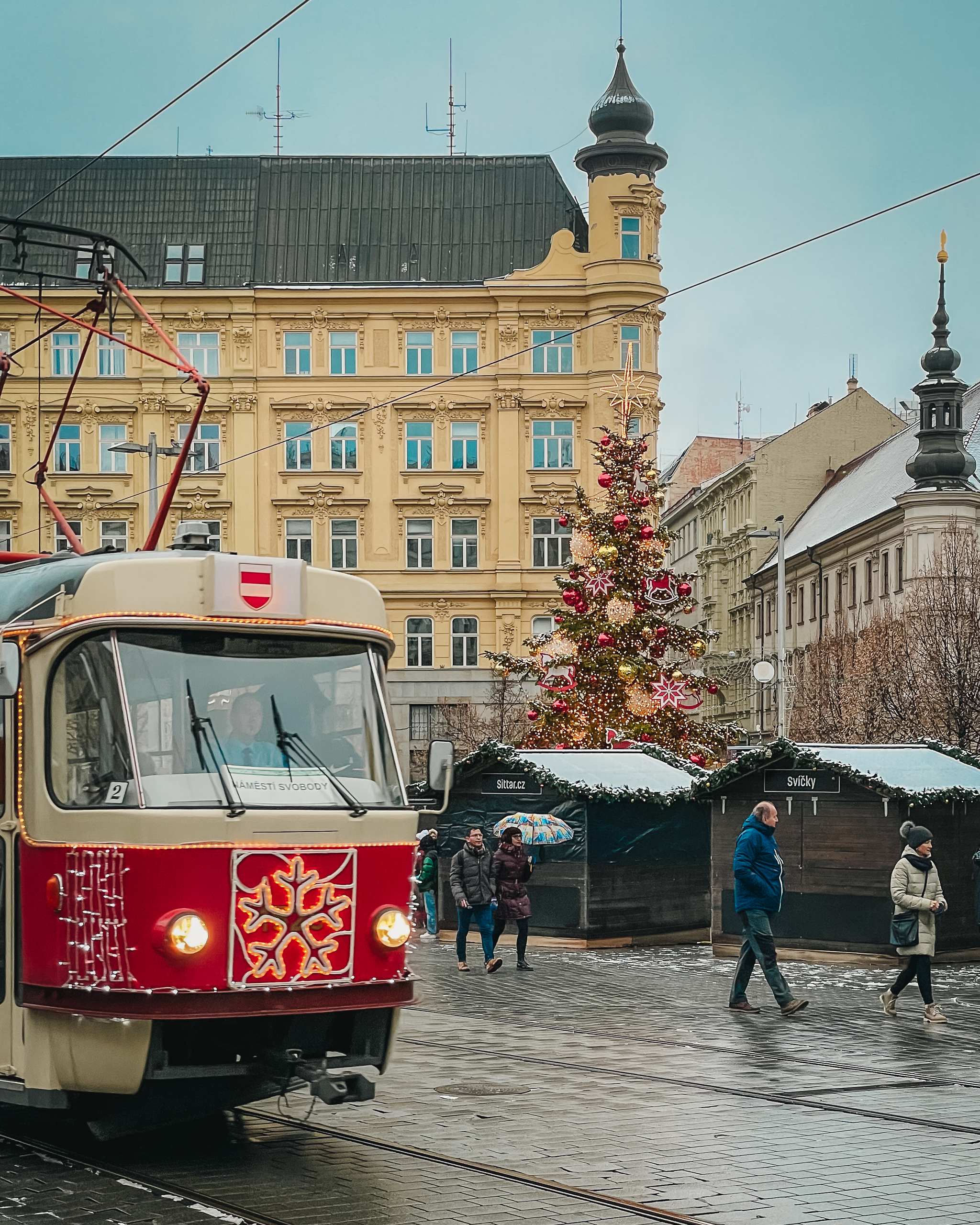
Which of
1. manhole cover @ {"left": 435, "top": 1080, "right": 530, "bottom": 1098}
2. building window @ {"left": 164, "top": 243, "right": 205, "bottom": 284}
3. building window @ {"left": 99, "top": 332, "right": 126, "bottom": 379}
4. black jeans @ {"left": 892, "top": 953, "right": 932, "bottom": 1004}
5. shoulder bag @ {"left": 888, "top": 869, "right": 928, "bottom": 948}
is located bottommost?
manhole cover @ {"left": 435, "top": 1080, "right": 530, "bottom": 1098}

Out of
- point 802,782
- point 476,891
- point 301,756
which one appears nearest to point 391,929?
point 301,756

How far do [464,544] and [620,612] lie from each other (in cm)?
3051

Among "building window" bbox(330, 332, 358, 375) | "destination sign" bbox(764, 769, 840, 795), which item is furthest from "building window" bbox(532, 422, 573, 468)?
"destination sign" bbox(764, 769, 840, 795)

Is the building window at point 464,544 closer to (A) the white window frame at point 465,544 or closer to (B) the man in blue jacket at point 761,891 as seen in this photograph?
(A) the white window frame at point 465,544

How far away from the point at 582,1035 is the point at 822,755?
21.9 feet

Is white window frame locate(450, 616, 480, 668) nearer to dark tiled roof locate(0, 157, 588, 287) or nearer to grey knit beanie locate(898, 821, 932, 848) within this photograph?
dark tiled roof locate(0, 157, 588, 287)

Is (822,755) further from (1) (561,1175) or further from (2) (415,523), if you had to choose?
(2) (415,523)

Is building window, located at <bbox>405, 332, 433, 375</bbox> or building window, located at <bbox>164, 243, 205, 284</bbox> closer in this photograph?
building window, located at <bbox>405, 332, 433, 375</bbox>

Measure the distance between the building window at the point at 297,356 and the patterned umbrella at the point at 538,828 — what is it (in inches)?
1564

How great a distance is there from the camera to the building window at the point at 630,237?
200ft

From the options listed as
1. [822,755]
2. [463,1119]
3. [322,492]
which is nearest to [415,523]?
[322,492]

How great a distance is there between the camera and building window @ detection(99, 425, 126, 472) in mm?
61031

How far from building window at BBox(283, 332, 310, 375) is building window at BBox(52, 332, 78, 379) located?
6.94 m

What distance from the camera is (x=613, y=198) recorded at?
2402 inches
